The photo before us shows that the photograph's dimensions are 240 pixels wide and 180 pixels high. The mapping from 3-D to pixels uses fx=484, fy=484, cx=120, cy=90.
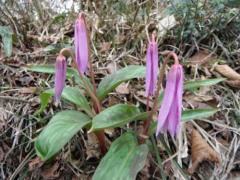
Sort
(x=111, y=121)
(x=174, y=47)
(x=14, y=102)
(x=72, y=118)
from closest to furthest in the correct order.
Answer: 1. (x=111, y=121)
2. (x=72, y=118)
3. (x=14, y=102)
4. (x=174, y=47)

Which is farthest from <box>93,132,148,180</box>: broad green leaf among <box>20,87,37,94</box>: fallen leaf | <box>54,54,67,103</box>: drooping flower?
<box>20,87,37,94</box>: fallen leaf

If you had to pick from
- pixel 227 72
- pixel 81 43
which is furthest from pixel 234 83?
pixel 81 43

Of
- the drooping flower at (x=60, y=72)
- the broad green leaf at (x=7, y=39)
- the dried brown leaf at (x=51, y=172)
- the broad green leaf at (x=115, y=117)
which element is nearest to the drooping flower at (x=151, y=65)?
the broad green leaf at (x=115, y=117)

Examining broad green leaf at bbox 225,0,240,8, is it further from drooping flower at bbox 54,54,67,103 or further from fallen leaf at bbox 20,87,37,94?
drooping flower at bbox 54,54,67,103

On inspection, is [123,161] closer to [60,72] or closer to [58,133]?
[58,133]

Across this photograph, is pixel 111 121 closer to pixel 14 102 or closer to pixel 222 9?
pixel 14 102

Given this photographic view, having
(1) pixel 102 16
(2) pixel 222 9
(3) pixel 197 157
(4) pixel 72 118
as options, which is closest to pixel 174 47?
(2) pixel 222 9
